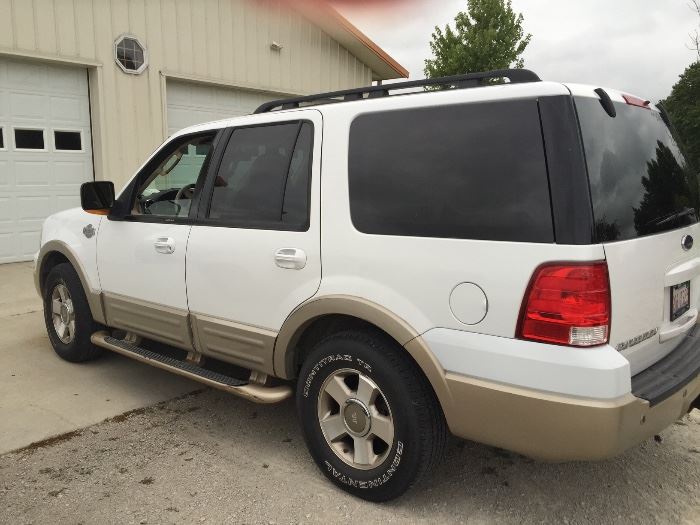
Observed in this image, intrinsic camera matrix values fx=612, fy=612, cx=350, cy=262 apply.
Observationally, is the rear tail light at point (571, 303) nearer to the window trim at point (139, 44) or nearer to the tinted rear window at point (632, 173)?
the tinted rear window at point (632, 173)

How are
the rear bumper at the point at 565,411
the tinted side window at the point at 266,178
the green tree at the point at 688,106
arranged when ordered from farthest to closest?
1. the green tree at the point at 688,106
2. the tinted side window at the point at 266,178
3. the rear bumper at the point at 565,411

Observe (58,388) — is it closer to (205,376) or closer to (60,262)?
(60,262)

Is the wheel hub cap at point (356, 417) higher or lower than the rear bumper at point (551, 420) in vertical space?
lower

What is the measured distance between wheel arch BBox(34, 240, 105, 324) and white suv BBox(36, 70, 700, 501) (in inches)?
38.6

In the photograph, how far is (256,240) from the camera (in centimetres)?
310

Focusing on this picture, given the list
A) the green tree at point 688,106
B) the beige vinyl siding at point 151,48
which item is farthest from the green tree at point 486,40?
the green tree at point 688,106

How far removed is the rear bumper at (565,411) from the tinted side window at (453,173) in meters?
0.47

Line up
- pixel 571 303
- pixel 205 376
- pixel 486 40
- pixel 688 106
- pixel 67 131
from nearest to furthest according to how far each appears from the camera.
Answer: pixel 571 303, pixel 205 376, pixel 67 131, pixel 486 40, pixel 688 106

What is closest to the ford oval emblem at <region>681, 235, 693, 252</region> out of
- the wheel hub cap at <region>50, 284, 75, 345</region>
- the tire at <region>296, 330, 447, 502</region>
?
the tire at <region>296, 330, 447, 502</region>

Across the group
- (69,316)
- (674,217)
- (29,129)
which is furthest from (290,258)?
(29,129)

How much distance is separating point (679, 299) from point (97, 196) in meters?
3.40

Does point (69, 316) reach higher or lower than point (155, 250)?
lower

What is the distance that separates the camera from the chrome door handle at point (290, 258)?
2896 mm

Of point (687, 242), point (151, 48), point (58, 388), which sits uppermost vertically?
point (151, 48)
